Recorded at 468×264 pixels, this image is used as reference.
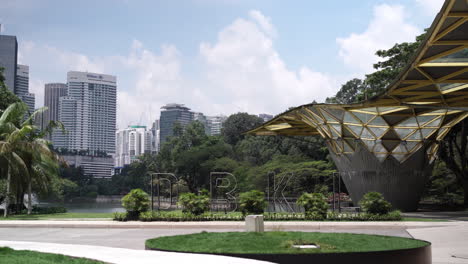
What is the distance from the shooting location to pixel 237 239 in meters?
12.8

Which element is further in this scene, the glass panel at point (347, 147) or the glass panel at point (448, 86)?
the glass panel at point (347, 147)

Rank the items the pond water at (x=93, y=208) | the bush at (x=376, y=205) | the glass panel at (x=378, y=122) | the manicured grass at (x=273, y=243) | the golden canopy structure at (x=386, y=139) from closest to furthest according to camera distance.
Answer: the manicured grass at (x=273, y=243)
the bush at (x=376, y=205)
the golden canopy structure at (x=386, y=139)
the glass panel at (x=378, y=122)
the pond water at (x=93, y=208)

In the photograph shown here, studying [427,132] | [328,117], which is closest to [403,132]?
[427,132]

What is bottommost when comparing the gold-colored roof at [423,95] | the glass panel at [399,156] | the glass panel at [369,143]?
the glass panel at [399,156]

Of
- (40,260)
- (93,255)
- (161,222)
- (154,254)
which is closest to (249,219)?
(154,254)

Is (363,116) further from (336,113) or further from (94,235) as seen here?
(94,235)

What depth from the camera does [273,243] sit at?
39.9 ft

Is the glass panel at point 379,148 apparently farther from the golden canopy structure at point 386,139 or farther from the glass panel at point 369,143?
the glass panel at point 369,143

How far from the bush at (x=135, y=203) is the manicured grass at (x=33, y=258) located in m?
16.6

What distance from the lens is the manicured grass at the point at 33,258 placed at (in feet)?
29.2

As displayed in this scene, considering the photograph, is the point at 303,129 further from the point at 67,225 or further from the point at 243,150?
the point at 243,150

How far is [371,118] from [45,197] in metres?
24.9

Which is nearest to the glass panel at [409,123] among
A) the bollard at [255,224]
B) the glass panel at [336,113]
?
the glass panel at [336,113]

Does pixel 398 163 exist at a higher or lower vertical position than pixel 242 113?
lower
